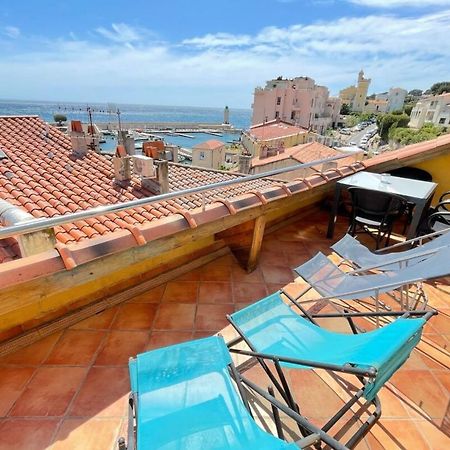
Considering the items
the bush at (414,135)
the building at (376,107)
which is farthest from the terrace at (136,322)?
the building at (376,107)

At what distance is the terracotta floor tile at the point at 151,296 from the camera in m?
2.92

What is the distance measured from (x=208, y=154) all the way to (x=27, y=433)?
3459 centimetres

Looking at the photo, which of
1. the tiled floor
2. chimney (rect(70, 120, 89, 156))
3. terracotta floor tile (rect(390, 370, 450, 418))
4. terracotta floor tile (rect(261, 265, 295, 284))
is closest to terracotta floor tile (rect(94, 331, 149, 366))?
the tiled floor

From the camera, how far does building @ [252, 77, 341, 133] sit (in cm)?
5112

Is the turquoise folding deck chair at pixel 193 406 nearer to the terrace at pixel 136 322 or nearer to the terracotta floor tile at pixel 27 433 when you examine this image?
the terrace at pixel 136 322

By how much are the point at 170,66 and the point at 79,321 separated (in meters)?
43.6

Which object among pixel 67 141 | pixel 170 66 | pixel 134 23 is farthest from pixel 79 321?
pixel 170 66

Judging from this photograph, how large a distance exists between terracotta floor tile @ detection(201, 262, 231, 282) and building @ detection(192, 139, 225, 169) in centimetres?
3235

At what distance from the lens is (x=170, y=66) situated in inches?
1524

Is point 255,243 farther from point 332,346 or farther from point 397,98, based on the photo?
point 397,98

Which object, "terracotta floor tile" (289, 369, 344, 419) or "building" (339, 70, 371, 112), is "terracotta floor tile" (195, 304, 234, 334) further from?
"building" (339, 70, 371, 112)

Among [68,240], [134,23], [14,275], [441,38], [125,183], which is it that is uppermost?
[134,23]

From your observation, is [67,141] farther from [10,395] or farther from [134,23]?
[134,23]

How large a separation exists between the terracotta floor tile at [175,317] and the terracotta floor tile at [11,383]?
1.01m
